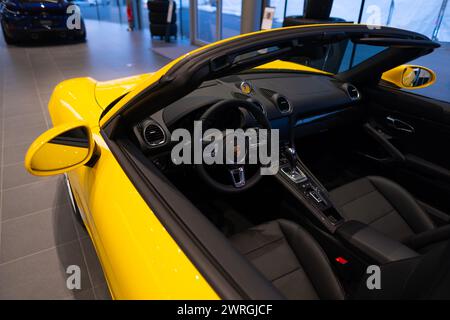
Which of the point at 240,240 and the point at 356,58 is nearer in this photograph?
the point at 240,240

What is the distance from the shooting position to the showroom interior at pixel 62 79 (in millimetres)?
1777

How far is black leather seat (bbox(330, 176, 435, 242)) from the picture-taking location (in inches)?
60.4

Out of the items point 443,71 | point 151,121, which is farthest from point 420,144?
point 443,71

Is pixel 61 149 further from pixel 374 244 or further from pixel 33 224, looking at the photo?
pixel 33 224

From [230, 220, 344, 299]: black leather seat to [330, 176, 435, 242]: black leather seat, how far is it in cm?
37

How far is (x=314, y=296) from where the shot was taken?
121 cm

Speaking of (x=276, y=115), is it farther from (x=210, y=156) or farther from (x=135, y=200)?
(x=135, y=200)

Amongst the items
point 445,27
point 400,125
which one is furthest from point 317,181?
point 445,27

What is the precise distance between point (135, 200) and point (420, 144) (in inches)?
71.6

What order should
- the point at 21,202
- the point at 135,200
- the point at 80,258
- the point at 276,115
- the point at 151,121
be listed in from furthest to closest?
the point at 21,202 → the point at 80,258 → the point at 276,115 → the point at 151,121 → the point at 135,200

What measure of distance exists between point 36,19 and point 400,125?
8318mm

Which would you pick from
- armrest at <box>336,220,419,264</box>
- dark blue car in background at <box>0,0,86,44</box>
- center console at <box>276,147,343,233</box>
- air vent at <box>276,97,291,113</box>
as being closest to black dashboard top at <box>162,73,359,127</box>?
air vent at <box>276,97,291,113</box>

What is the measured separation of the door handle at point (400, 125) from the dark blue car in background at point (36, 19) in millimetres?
8174
